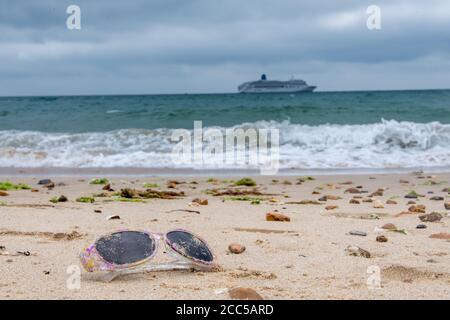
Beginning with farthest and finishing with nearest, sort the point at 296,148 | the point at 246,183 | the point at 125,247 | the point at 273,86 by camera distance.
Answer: the point at 273,86 < the point at 296,148 < the point at 246,183 < the point at 125,247

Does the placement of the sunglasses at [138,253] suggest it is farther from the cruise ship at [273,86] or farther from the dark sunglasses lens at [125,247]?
the cruise ship at [273,86]

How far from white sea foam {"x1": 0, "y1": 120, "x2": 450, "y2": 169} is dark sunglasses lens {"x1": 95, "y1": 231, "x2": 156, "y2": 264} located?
803cm

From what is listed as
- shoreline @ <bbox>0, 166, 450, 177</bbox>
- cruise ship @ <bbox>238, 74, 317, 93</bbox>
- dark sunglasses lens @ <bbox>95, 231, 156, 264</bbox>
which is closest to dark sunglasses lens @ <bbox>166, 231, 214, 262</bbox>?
dark sunglasses lens @ <bbox>95, 231, 156, 264</bbox>

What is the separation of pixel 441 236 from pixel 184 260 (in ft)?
6.60

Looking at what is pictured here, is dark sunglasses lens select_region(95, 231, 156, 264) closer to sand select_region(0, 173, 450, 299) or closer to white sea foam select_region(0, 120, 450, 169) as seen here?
sand select_region(0, 173, 450, 299)

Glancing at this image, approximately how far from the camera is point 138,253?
2812 millimetres

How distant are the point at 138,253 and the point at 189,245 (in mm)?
265

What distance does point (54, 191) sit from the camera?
7422 mm

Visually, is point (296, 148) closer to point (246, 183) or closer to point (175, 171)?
point (175, 171)

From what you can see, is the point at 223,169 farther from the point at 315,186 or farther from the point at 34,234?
the point at 34,234

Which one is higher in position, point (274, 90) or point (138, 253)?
point (274, 90)

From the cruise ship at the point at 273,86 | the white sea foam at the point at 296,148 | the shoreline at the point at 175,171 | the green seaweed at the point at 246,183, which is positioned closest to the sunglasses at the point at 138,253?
the green seaweed at the point at 246,183

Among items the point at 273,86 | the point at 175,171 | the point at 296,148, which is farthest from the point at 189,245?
the point at 273,86
